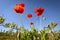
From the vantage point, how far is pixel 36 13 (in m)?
3.70

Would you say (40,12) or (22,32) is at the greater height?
(40,12)

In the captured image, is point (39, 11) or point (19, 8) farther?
point (39, 11)

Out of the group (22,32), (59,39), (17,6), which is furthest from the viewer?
(59,39)

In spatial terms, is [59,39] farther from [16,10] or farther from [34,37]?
[16,10]

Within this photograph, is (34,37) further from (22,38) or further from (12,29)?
(12,29)

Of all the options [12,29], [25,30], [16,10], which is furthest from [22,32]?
[12,29]

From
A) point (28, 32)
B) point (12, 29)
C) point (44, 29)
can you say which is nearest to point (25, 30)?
point (28, 32)

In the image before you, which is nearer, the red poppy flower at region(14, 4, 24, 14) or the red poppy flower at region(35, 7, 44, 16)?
the red poppy flower at region(14, 4, 24, 14)

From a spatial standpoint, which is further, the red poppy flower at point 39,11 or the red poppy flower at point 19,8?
the red poppy flower at point 39,11

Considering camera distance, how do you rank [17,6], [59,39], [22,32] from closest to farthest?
1. [17,6]
2. [22,32]
3. [59,39]

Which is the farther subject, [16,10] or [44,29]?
[44,29]

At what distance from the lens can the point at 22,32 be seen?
354 cm

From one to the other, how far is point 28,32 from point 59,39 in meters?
1.49

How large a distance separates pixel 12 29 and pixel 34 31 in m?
1.35
